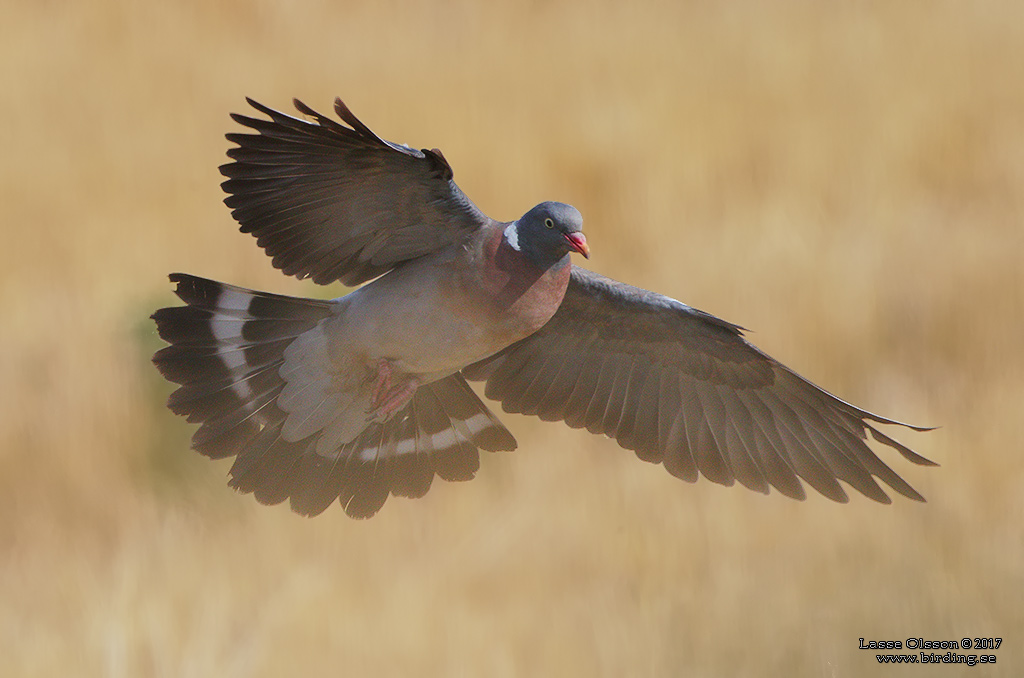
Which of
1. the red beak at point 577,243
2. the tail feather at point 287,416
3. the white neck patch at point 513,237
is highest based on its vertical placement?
the white neck patch at point 513,237

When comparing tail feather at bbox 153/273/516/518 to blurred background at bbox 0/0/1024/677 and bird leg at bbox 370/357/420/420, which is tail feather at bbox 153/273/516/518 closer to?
bird leg at bbox 370/357/420/420

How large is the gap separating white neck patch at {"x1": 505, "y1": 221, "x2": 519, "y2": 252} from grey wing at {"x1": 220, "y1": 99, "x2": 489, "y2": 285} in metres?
0.15

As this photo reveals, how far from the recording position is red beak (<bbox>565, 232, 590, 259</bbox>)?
181 inches

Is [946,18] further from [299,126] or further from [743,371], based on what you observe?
[299,126]

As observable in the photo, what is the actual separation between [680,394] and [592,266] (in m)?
4.92

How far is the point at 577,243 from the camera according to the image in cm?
461

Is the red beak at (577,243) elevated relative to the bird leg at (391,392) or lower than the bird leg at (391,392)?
elevated

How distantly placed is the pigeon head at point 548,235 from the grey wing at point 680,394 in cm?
79

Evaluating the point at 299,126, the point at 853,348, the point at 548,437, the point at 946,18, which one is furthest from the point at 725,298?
the point at 299,126

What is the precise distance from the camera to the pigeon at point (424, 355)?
4668mm

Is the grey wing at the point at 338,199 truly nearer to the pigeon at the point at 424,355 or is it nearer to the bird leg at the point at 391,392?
the pigeon at the point at 424,355

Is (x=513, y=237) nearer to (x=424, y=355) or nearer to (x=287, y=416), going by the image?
(x=424, y=355)

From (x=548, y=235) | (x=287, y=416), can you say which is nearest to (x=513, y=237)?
(x=548, y=235)

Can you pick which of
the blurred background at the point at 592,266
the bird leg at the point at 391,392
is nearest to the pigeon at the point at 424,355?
the bird leg at the point at 391,392
